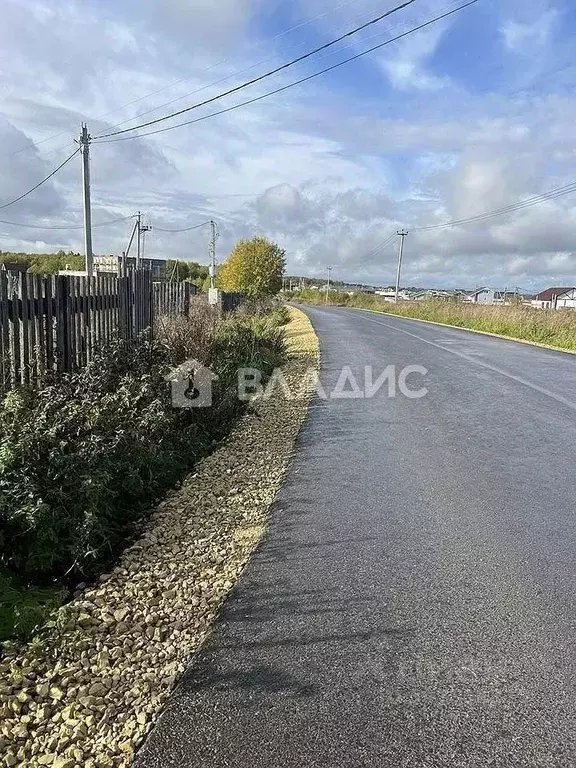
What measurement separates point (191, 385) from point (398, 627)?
4.49 m

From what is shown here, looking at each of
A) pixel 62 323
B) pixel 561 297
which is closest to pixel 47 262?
pixel 62 323

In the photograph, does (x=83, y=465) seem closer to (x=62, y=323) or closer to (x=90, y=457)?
(x=90, y=457)

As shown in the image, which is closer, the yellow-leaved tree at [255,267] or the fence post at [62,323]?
the fence post at [62,323]

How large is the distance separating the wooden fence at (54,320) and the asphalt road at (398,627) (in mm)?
3006

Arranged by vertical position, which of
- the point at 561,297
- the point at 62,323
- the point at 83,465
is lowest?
the point at 83,465

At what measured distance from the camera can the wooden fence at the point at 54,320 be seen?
5750 mm

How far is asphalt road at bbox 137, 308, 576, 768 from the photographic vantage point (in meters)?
2.17

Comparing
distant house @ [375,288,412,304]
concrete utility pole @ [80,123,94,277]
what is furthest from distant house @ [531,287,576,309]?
concrete utility pole @ [80,123,94,277]

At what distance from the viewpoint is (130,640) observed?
2.83 metres

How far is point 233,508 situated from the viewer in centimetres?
453

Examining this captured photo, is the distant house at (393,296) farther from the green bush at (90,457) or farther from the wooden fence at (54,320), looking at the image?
the green bush at (90,457)

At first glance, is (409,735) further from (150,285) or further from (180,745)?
(150,285)

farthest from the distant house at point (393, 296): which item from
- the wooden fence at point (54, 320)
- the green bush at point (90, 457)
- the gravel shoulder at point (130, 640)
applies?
the gravel shoulder at point (130, 640)

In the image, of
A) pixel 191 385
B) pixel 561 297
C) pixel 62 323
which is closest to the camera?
pixel 62 323
